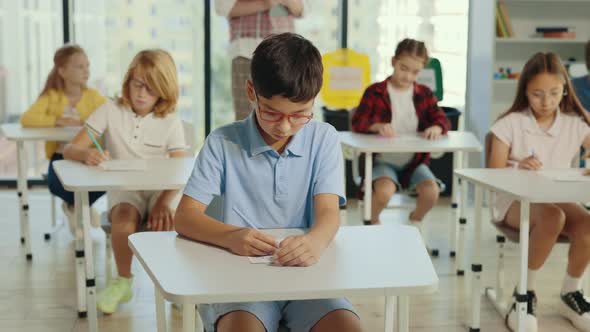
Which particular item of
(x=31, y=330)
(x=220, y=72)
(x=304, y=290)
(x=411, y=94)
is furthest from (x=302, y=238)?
(x=220, y=72)

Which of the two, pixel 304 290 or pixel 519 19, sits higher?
pixel 519 19

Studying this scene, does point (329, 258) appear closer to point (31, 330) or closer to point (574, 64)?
point (31, 330)

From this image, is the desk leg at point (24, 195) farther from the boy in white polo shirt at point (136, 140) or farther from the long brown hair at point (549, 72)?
the long brown hair at point (549, 72)

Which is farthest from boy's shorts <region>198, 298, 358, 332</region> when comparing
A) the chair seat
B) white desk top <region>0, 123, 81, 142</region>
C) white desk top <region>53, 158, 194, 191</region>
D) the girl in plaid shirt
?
white desk top <region>0, 123, 81, 142</region>

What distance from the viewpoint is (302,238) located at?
1662 millimetres

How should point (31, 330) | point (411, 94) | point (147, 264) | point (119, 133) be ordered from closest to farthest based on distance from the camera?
1. point (147, 264)
2. point (31, 330)
3. point (119, 133)
4. point (411, 94)

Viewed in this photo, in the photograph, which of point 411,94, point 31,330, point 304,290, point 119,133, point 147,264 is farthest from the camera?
point 411,94

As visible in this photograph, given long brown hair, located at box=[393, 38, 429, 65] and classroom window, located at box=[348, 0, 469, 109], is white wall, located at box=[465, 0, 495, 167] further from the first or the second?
long brown hair, located at box=[393, 38, 429, 65]

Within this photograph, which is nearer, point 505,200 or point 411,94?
point 505,200

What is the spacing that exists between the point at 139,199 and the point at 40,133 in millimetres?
987

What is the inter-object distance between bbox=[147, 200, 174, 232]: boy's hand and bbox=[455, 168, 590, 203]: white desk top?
1025mm

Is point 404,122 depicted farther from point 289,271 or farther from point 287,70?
point 289,271

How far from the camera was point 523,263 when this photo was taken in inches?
101

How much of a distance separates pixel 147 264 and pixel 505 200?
173cm
